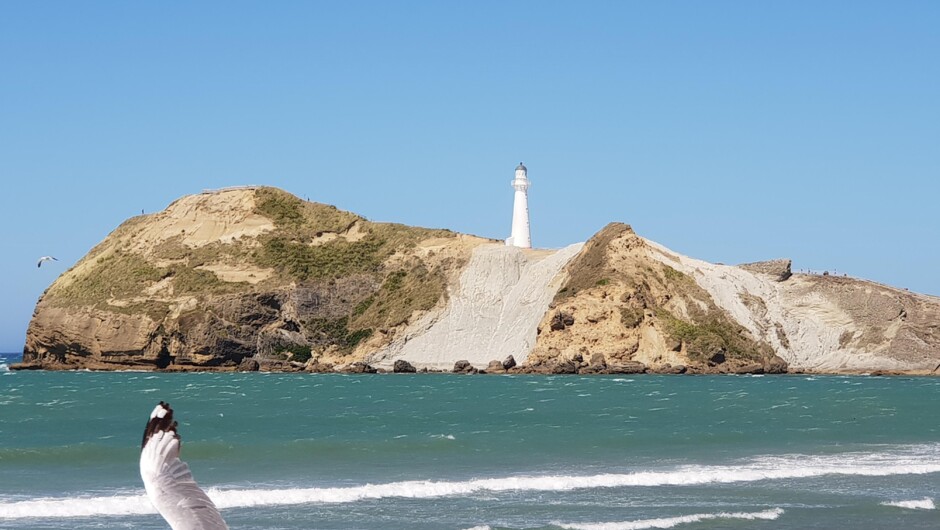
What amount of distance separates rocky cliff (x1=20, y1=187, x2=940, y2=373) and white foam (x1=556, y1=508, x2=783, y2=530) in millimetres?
64773

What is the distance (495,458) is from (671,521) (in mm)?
11575

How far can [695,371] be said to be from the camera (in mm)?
84750

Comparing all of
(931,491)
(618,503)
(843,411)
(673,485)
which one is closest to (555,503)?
(618,503)

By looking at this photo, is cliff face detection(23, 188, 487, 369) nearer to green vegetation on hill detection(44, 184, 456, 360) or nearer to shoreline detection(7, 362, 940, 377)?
green vegetation on hill detection(44, 184, 456, 360)

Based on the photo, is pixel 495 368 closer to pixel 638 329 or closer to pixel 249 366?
pixel 638 329

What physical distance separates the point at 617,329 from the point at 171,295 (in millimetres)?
37167

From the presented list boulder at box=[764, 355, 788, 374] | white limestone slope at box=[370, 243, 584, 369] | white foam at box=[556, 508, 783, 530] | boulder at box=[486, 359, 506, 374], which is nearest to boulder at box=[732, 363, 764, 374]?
boulder at box=[764, 355, 788, 374]

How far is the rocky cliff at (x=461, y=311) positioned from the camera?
87.4 m

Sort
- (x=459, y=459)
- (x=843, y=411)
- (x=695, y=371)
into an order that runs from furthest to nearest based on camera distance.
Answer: (x=695, y=371) < (x=843, y=411) < (x=459, y=459)

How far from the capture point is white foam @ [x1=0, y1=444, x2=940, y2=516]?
20828 millimetres

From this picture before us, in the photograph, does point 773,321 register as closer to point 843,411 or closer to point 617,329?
point 617,329

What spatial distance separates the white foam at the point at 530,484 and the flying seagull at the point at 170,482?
18.5 metres

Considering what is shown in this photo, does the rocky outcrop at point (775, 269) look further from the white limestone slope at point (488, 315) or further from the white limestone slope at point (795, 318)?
the white limestone slope at point (488, 315)

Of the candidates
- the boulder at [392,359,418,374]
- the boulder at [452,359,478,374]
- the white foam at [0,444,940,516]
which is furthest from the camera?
the boulder at [392,359,418,374]
